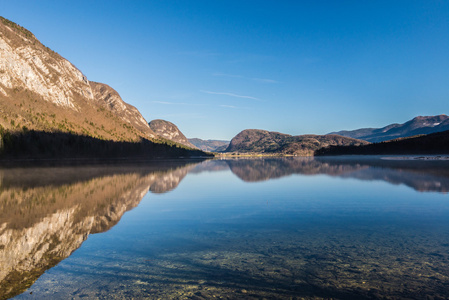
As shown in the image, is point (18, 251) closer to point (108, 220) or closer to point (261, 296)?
point (108, 220)

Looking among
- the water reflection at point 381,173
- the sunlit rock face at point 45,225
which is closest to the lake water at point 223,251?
the sunlit rock face at point 45,225

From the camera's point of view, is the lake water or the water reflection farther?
the water reflection

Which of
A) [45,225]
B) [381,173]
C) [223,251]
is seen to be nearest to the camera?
[223,251]

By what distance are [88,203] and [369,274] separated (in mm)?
21439

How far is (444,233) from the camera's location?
15164 mm

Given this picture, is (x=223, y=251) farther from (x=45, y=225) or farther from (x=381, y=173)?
(x=381, y=173)

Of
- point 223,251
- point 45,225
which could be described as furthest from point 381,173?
point 45,225

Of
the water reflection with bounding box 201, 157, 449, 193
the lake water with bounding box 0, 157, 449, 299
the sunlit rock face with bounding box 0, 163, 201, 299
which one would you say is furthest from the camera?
the water reflection with bounding box 201, 157, 449, 193

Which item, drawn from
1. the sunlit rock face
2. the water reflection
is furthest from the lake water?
the water reflection

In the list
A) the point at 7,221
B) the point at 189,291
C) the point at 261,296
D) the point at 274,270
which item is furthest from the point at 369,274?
the point at 7,221

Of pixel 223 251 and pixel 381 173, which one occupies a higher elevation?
pixel 381 173

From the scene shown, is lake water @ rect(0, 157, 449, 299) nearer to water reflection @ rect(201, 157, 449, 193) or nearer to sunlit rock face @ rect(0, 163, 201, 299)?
sunlit rock face @ rect(0, 163, 201, 299)

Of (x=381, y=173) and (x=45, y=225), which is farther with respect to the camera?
(x=381, y=173)

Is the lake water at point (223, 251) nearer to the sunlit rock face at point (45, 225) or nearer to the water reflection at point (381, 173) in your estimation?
the sunlit rock face at point (45, 225)
